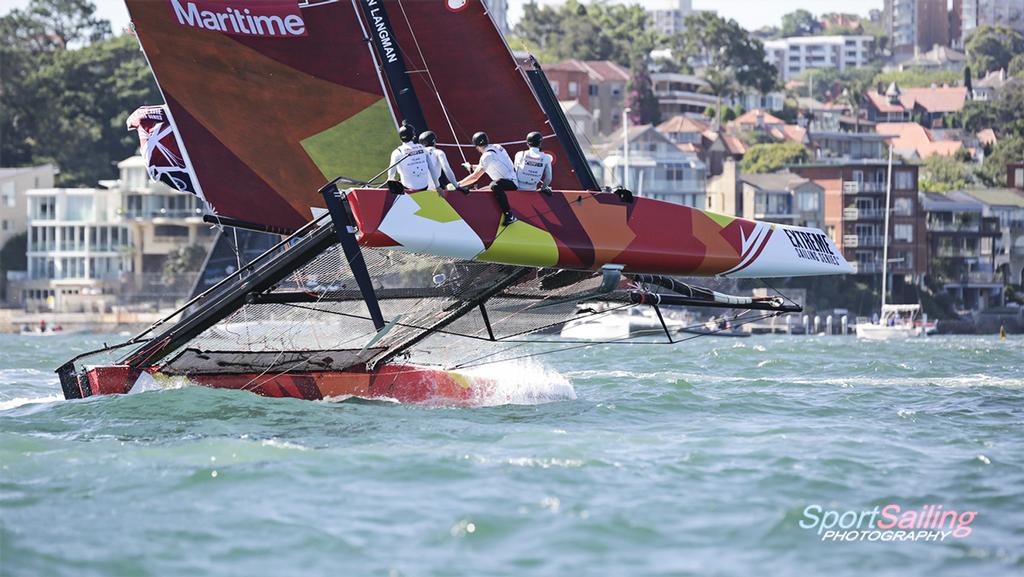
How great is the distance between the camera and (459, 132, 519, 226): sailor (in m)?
14.3

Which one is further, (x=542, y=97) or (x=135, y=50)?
(x=135, y=50)

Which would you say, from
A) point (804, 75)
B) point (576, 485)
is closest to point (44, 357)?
point (576, 485)

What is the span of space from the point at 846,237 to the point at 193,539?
64.8 m

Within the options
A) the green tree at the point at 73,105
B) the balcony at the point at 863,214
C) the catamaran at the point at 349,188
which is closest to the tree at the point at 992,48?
the balcony at the point at 863,214

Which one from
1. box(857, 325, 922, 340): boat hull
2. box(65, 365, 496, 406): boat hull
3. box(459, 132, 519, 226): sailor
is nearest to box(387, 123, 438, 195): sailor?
box(459, 132, 519, 226): sailor

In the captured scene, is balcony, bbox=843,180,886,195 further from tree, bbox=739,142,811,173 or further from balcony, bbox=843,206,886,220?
tree, bbox=739,142,811,173

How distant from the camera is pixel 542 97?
53.5 feet

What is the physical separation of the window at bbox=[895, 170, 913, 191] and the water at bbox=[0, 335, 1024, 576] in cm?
5859

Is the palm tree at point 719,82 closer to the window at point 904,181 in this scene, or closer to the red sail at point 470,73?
the window at point 904,181

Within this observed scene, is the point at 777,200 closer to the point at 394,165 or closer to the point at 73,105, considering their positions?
the point at 73,105

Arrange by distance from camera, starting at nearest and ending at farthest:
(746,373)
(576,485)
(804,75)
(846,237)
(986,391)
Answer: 1. (576,485)
2. (986,391)
3. (746,373)
4. (846,237)
5. (804,75)

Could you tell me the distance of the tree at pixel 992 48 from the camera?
15738 cm

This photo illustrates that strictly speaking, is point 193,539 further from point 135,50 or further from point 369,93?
point 135,50

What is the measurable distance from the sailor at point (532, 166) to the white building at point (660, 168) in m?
57.1
